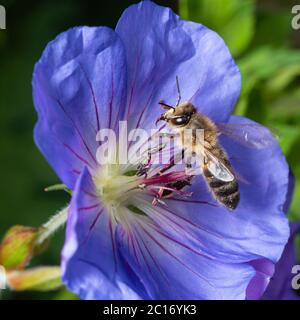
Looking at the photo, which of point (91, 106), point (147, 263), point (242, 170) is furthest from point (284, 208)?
point (91, 106)

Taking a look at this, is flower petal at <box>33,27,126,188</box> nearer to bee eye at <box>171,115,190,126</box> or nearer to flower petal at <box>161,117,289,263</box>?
bee eye at <box>171,115,190,126</box>

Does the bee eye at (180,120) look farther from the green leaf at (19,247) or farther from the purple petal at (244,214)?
the green leaf at (19,247)

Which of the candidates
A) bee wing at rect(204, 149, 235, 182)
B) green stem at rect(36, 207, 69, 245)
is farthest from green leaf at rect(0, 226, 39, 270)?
bee wing at rect(204, 149, 235, 182)

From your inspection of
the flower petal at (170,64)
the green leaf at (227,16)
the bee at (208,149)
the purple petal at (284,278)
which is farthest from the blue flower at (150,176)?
the green leaf at (227,16)

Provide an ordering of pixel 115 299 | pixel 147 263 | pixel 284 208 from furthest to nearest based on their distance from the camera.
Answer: pixel 284 208 < pixel 147 263 < pixel 115 299

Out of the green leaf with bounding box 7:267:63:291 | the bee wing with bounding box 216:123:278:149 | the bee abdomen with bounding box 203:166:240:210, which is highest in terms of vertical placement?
the bee wing with bounding box 216:123:278:149

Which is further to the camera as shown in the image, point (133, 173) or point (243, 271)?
point (133, 173)
